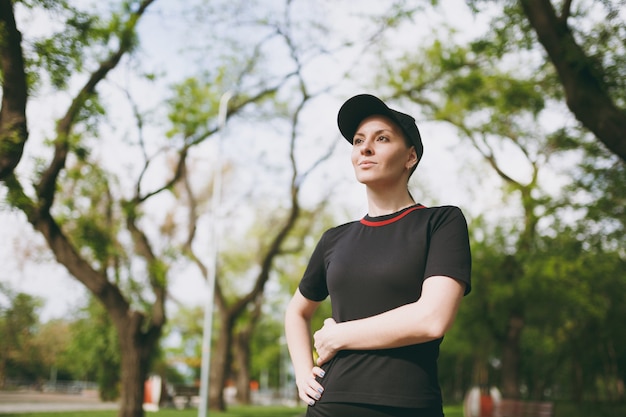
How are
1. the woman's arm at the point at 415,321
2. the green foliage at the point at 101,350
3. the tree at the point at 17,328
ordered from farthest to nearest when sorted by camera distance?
the tree at the point at 17,328
the green foliage at the point at 101,350
the woman's arm at the point at 415,321

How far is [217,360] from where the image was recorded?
2217cm

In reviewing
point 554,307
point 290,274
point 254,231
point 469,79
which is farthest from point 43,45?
point 290,274

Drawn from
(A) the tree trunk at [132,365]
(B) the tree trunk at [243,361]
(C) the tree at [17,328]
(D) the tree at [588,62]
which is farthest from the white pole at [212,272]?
(C) the tree at [17,328]

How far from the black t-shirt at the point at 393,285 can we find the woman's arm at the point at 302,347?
0.05 metres

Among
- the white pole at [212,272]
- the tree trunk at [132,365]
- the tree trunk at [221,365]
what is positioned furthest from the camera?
the tree trunk at [221,365]

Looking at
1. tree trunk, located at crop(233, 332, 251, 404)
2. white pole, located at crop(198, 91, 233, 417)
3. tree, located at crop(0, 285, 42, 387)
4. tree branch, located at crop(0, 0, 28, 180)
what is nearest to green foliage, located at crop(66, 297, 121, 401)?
tree trunk, located at crop(233, 332, 251, 404)

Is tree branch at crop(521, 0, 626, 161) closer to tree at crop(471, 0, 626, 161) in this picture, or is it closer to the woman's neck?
tree at crop(471, 0, 626, 161)

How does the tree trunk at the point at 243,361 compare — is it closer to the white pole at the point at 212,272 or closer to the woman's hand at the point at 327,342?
the white pole at the point at 212,272

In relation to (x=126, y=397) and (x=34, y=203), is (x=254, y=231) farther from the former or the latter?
(x=34, y=203)

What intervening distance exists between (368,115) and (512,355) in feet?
74.9

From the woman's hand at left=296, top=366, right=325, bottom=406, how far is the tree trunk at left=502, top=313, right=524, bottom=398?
22.2 meters

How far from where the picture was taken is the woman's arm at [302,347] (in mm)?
1912

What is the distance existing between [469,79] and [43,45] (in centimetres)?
960

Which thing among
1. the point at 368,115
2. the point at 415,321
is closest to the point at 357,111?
the point at 368,115
